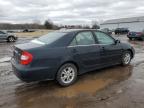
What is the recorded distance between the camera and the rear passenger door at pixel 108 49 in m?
6.31

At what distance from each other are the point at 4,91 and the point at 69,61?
6.33 ft

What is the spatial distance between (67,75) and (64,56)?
1.91ft

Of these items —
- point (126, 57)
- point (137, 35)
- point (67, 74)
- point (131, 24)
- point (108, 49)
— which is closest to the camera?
point (67, 74)

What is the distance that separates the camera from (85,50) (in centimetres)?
575

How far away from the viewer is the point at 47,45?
5.13m

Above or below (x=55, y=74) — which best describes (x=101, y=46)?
above

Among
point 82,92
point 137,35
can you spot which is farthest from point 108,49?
point 137,35

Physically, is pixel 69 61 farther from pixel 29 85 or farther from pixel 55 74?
pixel 29 85

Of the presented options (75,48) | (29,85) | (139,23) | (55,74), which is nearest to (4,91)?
(29,85)

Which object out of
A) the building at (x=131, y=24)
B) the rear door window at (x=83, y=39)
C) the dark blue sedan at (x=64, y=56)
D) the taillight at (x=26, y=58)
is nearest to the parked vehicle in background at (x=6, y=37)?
the dark blue sedan at (x=64, y=56)

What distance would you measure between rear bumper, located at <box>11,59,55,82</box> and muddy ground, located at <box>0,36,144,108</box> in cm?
39

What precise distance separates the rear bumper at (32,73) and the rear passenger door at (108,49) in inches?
82.4

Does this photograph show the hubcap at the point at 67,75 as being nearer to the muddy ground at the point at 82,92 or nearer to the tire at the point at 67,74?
the tire at the point at 67,74

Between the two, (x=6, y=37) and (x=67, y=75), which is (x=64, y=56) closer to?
(x=67, y=75)
